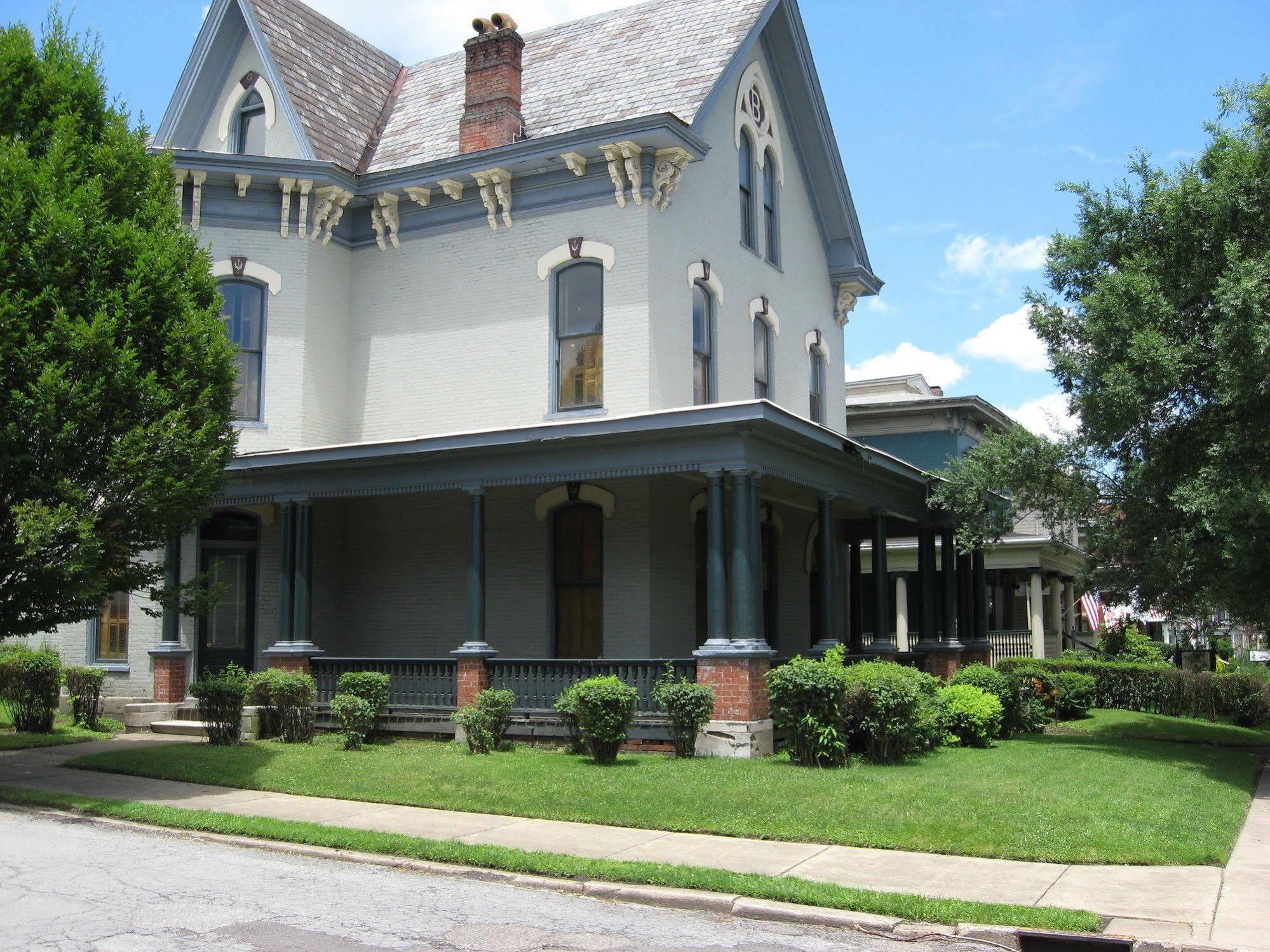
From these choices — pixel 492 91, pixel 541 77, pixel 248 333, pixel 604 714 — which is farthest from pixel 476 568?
pixel 541 77

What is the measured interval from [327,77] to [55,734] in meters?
12.2

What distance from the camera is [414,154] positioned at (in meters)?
20.8

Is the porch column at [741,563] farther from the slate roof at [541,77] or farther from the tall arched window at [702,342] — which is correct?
the slate roof at [541,77]

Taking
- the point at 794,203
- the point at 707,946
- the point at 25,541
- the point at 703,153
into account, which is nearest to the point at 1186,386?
the point at 703,153

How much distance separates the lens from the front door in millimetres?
19672

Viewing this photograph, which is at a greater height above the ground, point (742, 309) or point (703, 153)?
point (703, 153)

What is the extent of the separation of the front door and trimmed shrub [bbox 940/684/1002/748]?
11.0 m

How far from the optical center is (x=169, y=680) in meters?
18.8

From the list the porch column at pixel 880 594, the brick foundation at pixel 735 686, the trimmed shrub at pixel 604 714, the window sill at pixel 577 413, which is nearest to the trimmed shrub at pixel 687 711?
the brick foundation at pixel 735 686

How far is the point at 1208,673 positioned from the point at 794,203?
12.8 meters

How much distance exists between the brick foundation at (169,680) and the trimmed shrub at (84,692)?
2.77 ft

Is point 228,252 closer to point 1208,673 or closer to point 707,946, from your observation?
point 707,946

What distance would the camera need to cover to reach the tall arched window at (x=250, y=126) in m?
21.2

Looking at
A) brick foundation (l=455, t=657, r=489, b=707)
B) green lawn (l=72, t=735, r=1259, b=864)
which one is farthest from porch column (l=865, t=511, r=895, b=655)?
brick foundation (l=455, t=657, r=489, b=707)
